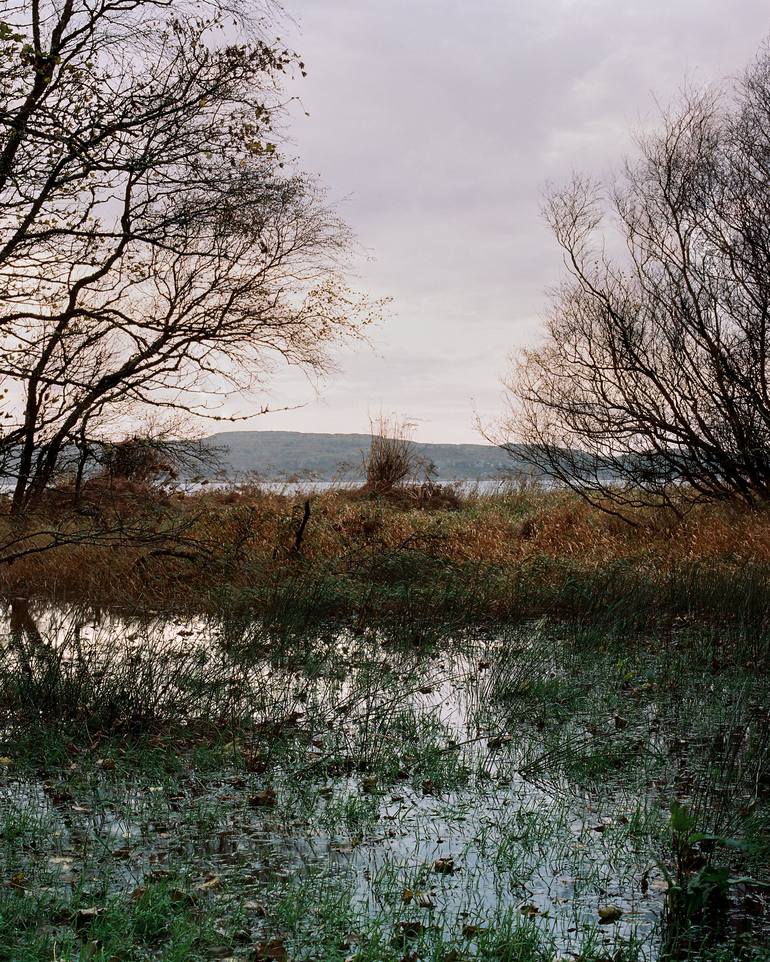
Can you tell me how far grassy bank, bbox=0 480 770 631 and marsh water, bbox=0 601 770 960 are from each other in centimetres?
134

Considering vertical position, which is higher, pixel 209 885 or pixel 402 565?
pixel 402 565

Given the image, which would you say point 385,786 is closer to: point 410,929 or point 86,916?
point 410,929

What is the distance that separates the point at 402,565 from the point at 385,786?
606cm

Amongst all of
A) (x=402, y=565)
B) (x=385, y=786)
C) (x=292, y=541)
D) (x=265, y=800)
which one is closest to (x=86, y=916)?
(x=265, y=800)

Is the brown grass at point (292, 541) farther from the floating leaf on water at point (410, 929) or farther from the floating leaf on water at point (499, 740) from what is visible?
the floating leaf on water at point (410, 929)

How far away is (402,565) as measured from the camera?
10.6m

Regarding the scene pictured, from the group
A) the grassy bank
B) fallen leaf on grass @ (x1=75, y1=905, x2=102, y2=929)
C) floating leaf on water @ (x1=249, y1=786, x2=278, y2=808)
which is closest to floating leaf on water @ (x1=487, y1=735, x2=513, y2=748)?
floating leaf on water @ (x1=249, y1=786, x2=278, y2=808)

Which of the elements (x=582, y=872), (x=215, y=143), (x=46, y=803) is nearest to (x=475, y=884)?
(x=582, y=872)

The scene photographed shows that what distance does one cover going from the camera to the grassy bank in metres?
8.98

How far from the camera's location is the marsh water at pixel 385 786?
3258 mm

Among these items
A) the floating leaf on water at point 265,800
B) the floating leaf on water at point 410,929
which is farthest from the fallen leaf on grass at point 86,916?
the floating leaf on water at point 265,800

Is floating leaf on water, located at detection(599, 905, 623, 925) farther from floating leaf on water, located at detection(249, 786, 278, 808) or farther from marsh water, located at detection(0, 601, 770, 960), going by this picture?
floating leaf on water, located at detection(249, 786, 278, 808)

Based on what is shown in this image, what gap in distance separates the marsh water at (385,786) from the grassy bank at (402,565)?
1.34m

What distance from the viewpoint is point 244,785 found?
4602mm
